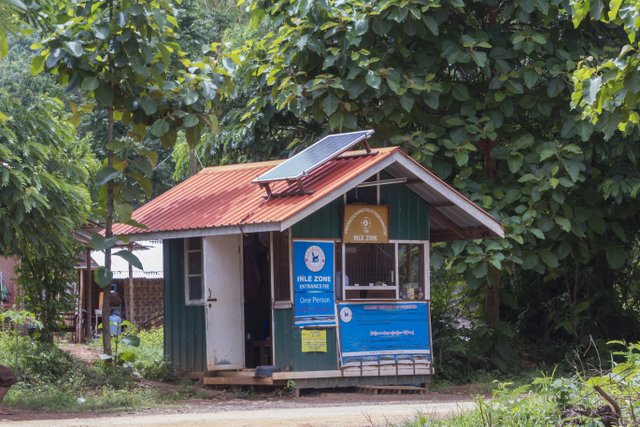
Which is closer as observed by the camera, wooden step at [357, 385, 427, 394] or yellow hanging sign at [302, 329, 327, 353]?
yellow hanging sign at [302, 329, 327, 353]

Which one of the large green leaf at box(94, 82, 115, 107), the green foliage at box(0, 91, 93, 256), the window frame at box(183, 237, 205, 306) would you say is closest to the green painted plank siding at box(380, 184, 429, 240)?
the window frame at box(183, 237, 205, 306)

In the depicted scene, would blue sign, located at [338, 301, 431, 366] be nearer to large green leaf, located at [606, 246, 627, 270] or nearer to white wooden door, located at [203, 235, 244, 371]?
white wooden door, located at [203, 235, 244, 371]

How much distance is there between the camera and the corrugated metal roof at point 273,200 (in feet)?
46.8

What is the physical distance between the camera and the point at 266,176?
14.7 metres

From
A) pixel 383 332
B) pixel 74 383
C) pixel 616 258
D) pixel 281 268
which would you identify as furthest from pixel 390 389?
pixel 616 258

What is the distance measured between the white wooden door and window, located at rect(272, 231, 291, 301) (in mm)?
707

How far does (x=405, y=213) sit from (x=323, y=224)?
1.49 meters

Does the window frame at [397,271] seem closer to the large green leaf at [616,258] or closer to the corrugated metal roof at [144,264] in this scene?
the large green leaf at [616,258]

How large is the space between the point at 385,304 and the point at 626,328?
270 inches

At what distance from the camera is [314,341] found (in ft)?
48.8

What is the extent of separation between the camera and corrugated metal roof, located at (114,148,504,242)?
1428cm

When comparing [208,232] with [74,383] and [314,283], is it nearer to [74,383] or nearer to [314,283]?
[314,283]

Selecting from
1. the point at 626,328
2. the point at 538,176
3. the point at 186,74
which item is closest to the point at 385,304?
the point at 538,176

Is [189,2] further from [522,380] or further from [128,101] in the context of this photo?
[128,101]
